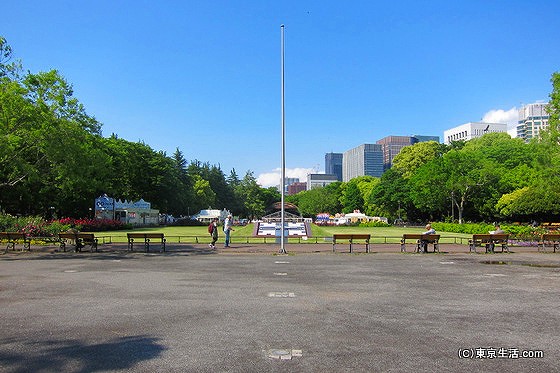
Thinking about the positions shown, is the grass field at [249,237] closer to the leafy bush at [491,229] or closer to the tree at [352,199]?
the leafy bush at [491,229]

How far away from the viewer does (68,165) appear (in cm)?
2378

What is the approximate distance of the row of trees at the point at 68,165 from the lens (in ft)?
74.8

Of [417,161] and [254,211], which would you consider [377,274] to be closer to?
[417,161]

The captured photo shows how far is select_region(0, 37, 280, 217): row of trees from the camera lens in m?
22.8

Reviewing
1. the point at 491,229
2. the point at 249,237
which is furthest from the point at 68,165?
the point at 491,229

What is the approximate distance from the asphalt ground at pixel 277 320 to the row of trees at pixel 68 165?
370 inches

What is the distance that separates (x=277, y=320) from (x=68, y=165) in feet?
63.5

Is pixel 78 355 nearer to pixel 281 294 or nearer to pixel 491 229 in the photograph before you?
pixel 281 294

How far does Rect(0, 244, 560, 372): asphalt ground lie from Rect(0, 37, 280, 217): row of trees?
30.9ft

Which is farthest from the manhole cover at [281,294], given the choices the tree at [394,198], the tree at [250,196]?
the tree at [250,196]

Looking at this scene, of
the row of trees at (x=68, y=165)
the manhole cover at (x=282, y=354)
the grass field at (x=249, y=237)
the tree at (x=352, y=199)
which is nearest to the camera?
the manhole cover at (x=282, y=354)

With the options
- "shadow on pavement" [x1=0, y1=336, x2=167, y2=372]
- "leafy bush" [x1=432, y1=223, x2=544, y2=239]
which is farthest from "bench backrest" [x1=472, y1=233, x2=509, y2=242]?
"shadow on pavement" [x1=0, y1=336, x2=167, y2=372]

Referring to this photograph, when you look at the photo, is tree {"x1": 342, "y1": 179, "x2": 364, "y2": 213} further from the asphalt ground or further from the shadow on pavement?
the shadow on pavement

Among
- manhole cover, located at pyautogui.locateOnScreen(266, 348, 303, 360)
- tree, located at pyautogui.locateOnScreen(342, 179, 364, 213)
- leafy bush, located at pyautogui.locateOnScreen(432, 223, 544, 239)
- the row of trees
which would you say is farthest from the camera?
tree, located at pyautogui.locateOnScreen(342, 179, 364, 213)
